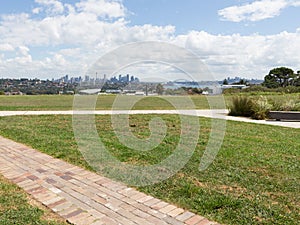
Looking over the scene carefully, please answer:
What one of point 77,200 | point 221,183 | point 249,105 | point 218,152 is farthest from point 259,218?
Result: point 249,105

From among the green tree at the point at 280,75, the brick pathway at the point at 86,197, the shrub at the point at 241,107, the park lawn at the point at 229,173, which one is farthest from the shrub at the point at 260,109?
the green tree at the point at 280,75

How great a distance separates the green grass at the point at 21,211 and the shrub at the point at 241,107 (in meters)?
10.4

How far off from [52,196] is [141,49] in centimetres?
279

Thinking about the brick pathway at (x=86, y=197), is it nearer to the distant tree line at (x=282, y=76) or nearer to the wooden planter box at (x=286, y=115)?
the wooden planter box at (x=286, y=115)

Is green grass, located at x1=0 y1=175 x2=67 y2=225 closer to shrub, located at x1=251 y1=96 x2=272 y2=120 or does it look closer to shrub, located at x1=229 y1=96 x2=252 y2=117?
shrub, located at x1=251 y1=96 x2=272 y2=120

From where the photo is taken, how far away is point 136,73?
17.5 ft

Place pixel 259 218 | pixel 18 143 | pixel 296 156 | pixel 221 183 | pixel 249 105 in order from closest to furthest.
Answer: pixel 259 218
pixel 221 183
pixel 296 156
pixel 18 143
pixel 249 105

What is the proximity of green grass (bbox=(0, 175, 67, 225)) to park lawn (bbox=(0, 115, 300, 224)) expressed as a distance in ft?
3.62

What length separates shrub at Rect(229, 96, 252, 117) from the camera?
12297mm

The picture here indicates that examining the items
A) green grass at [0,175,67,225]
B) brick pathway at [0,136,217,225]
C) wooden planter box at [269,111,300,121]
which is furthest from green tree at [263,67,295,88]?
green grass at [0,175,67,225]

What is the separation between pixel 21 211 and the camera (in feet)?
9.51

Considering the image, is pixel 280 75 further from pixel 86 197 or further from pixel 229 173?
pixel 86 197

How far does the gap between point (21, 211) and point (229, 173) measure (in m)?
2.53

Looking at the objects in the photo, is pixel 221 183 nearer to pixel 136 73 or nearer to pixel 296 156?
pixel 296 156
